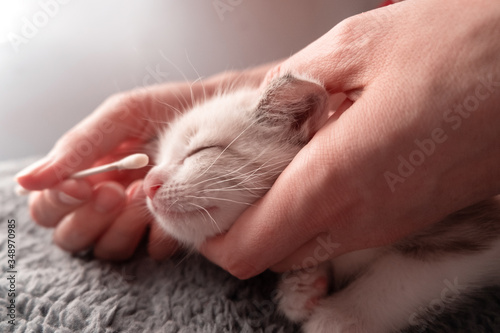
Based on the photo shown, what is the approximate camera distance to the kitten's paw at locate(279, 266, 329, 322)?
0.82 m

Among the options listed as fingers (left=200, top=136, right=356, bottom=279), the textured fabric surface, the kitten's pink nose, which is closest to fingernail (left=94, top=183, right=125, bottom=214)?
the textured fabric surface

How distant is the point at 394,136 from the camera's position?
61cm

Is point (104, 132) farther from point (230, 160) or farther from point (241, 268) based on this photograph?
point (241, 268)

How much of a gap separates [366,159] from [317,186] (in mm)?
91

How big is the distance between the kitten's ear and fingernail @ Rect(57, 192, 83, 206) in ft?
1.68

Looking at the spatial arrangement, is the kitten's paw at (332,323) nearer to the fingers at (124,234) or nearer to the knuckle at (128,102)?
the fingers at (124,234)

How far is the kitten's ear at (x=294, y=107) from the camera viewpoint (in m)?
0.73

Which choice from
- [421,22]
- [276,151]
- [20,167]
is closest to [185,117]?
[276,151]

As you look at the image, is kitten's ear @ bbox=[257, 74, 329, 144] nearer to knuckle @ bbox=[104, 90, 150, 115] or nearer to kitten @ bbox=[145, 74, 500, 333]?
kitten @ bbox=[145, 74, 500, 333]

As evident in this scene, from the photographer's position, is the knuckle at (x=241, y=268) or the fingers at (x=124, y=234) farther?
the fingers at (x=124, y=234)

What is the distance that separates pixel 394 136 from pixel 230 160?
34 cm

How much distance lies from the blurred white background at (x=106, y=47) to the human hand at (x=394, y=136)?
1.86 feet

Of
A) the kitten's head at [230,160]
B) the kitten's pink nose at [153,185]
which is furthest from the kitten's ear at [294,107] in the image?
the kitten's pink nose at [153,185]

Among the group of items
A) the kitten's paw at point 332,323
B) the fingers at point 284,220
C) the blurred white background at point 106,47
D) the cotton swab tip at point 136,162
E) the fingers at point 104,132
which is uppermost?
the blurred white background at point 106,47
